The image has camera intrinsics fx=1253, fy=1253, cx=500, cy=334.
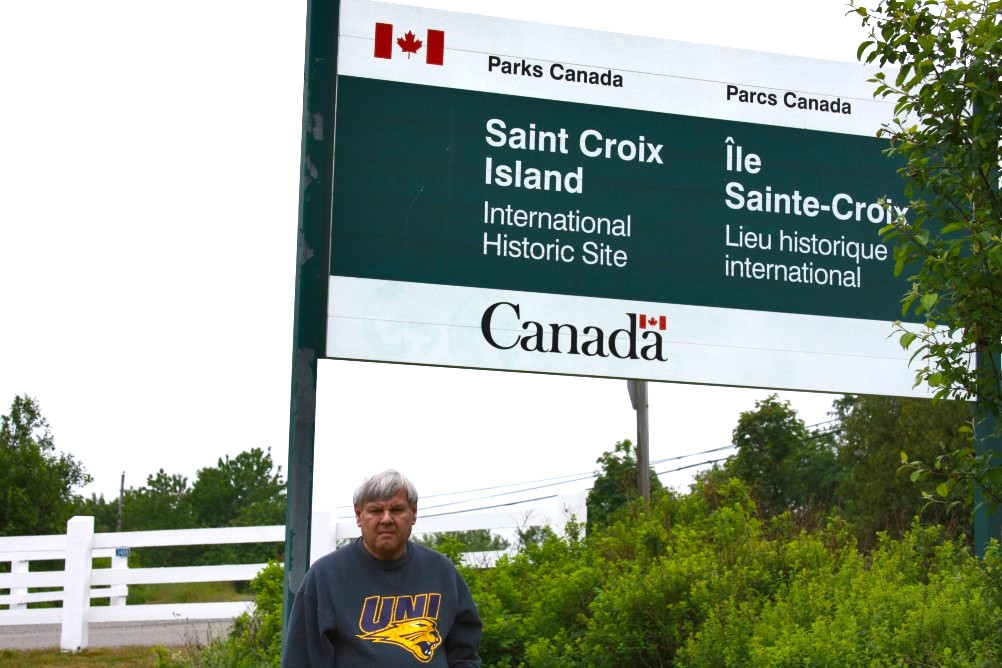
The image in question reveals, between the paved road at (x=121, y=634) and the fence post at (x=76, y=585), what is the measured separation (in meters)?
0.33

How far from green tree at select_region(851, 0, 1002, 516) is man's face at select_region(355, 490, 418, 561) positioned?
2.03 metres

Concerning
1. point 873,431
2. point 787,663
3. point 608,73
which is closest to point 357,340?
point 608,73

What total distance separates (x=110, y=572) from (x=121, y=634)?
67 centimetres

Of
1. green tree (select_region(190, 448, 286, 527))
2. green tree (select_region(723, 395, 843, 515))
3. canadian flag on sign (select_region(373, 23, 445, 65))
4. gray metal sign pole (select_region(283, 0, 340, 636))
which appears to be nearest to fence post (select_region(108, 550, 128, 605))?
gray metal sign pole (select_region(283, 0, 340, 636))

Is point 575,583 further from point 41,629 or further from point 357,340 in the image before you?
point 41,629

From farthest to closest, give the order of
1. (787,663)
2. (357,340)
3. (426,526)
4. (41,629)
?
1. (41,629)
2. (426,526)
3. (357,340)
4. (787,663)

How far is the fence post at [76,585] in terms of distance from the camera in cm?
1221

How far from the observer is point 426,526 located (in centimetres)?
1221

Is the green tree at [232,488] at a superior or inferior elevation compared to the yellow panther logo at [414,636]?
inferior

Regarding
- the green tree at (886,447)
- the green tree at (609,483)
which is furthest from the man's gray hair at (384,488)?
the green tree at (886,447)

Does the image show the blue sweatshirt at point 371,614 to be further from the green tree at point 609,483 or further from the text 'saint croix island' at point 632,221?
the green tree at point 609,483

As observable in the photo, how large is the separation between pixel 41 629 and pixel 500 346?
8.98 m

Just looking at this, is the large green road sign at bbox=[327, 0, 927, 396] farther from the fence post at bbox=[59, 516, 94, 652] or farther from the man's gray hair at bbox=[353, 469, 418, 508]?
the fence post at bbox=[59, 516, 94, 652]

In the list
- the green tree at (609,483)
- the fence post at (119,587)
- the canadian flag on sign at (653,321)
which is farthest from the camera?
the green tree at (609,483)
